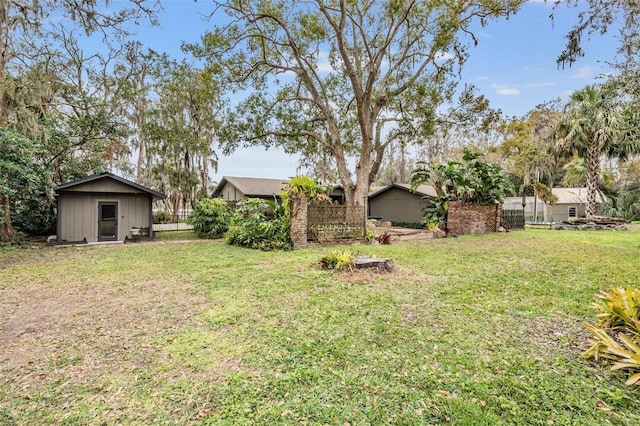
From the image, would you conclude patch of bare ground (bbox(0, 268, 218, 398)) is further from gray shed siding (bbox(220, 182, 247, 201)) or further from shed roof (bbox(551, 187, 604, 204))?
shed roof (bbox(551, 187, 604, 204))

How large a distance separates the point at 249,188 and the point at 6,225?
1279 cm

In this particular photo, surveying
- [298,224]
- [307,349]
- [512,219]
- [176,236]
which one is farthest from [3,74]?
[512,219]

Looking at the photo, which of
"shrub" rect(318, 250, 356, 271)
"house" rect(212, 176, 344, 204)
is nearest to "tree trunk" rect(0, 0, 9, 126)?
"house" rect(212, 176, 344, 204)

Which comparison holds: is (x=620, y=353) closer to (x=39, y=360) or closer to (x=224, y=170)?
(x=39, y=360)

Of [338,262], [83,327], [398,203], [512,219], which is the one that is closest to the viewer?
[83,327]

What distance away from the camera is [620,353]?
9.43 feet

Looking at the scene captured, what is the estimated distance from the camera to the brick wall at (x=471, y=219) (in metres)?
14.3

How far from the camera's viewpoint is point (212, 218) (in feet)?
48.2

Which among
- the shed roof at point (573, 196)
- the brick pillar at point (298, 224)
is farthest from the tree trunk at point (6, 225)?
the shed roof at point (573, 196)

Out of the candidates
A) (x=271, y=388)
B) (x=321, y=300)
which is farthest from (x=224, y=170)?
(x=271, y=388)

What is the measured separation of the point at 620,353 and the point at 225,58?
56.2ft

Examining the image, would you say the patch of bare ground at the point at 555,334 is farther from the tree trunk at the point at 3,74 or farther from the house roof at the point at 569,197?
the house roof at the point at 569,197

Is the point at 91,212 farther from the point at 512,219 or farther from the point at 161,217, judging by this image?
the point at 512,219

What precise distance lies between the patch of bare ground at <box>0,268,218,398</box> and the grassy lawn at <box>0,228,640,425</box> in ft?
0.07
